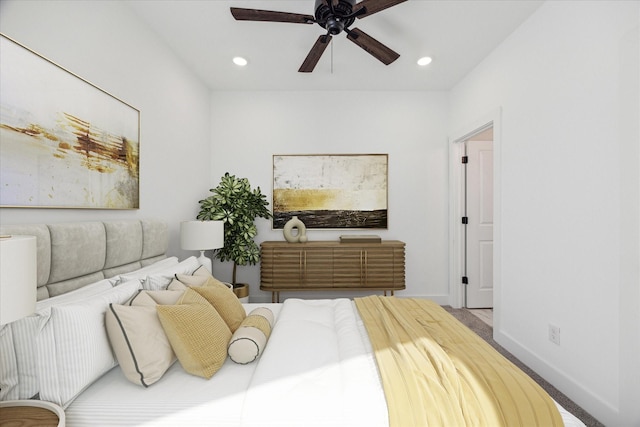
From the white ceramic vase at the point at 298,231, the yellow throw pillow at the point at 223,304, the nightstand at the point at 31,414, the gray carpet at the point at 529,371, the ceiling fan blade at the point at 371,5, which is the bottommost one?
the gray carpet at the point at 529,371

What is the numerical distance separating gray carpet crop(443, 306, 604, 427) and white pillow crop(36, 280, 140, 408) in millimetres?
2590

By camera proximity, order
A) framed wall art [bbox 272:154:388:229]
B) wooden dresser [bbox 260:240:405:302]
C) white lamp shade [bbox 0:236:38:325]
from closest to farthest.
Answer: white lamp shade [bbox 0:236:38:325] < wooden dresser [bbox 260:240:405:302] < framed wall art [bbox 272:154:388:229]

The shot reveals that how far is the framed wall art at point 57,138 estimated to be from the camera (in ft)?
4.42

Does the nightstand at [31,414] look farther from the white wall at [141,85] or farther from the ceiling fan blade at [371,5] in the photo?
the ceiling fan blade at [371,5]

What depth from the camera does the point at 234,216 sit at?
3242 mm

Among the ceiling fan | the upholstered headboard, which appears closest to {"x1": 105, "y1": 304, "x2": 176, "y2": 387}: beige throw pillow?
the upholstered headboard

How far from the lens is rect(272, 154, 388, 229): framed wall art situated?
3.82m

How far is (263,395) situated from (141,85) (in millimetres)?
2411

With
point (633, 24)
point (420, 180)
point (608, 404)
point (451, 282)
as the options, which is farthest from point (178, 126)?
point (608, 404)

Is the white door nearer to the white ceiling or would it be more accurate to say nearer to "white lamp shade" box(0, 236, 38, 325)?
the white ceiling

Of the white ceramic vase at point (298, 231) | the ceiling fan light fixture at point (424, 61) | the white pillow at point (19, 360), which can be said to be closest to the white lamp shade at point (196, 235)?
the white ceramic vase at point (298, 231)

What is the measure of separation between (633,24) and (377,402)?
92.5 inches

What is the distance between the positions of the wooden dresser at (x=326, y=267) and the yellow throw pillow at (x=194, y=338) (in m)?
2.08

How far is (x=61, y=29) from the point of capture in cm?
163
